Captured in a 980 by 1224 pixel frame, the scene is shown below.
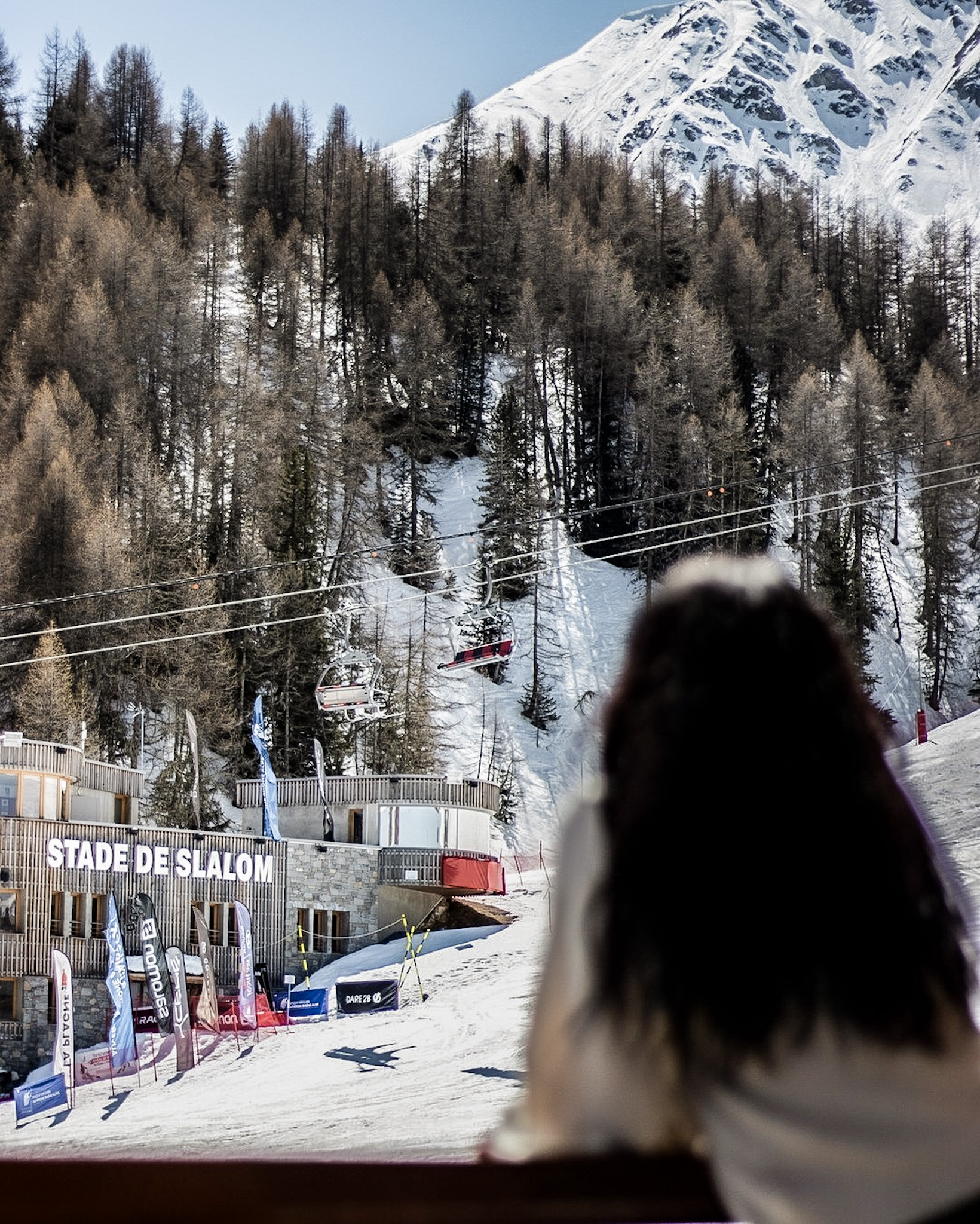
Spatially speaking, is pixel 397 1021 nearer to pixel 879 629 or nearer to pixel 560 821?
pixel 560 821

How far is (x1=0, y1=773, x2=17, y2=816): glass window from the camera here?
101ft

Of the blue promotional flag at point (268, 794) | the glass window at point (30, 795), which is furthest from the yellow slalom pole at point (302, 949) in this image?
the glass window at point (30, 795)

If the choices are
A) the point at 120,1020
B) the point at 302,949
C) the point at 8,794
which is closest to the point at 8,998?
the point at 8,794

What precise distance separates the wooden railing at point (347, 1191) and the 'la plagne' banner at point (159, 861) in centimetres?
3025

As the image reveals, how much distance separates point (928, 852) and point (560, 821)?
30 centimetres

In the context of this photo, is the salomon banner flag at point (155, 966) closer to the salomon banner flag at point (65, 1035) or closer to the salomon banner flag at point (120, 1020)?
the salomon banner flag at point (120, 1020)

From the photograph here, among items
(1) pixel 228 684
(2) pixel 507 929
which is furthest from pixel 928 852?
(1) pixel 228 684

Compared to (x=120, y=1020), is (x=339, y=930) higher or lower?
higher

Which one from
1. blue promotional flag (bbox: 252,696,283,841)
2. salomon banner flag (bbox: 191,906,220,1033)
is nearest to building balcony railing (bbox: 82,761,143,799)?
blue promotional flag (bbox: 252,696,283,841)

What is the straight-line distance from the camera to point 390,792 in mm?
38062

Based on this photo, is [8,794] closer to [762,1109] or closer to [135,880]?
[135,880]

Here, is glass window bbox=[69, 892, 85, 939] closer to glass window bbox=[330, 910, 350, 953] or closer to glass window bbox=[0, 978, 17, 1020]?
glass window bbox=[0, 978, 17, 1020]

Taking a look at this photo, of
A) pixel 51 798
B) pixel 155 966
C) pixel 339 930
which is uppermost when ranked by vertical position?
pixel 51 798

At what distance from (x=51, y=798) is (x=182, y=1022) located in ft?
29.5
